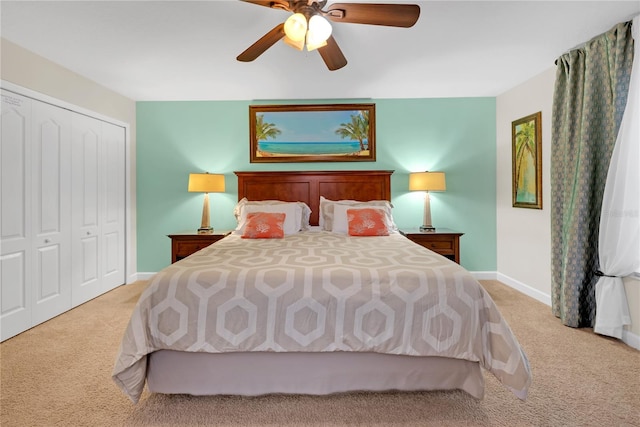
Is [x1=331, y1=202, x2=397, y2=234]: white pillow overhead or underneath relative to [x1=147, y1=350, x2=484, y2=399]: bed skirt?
overhead

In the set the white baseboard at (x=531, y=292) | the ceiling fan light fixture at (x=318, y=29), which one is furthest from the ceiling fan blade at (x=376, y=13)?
the white baseboard at (x=531, y=292)

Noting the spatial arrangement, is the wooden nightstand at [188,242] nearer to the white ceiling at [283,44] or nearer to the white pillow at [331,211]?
the white pillow at [331,211]

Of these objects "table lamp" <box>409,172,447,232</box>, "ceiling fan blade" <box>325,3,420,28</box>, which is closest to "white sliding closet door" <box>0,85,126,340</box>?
"ceiling fan blade" <box>325,3,420,28</box>

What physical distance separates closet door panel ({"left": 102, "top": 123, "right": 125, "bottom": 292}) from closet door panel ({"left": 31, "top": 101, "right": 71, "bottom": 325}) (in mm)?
518

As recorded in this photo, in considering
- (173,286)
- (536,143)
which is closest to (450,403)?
(173,286)

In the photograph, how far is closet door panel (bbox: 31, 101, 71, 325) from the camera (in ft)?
9.48

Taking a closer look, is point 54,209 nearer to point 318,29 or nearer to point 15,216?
point 15,216

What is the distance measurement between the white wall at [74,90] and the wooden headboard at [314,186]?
4.92 feet

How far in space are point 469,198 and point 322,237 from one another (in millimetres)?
2318

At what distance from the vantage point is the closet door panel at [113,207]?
3758 millimetres

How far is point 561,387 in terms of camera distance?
1.92m

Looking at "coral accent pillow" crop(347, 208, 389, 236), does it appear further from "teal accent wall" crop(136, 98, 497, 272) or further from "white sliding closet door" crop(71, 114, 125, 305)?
"white sliding closet door" crop(71, 114, 125, 305)

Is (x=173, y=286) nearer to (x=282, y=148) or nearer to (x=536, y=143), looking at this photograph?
(x=282, y=148)

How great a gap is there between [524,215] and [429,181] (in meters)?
1.17
